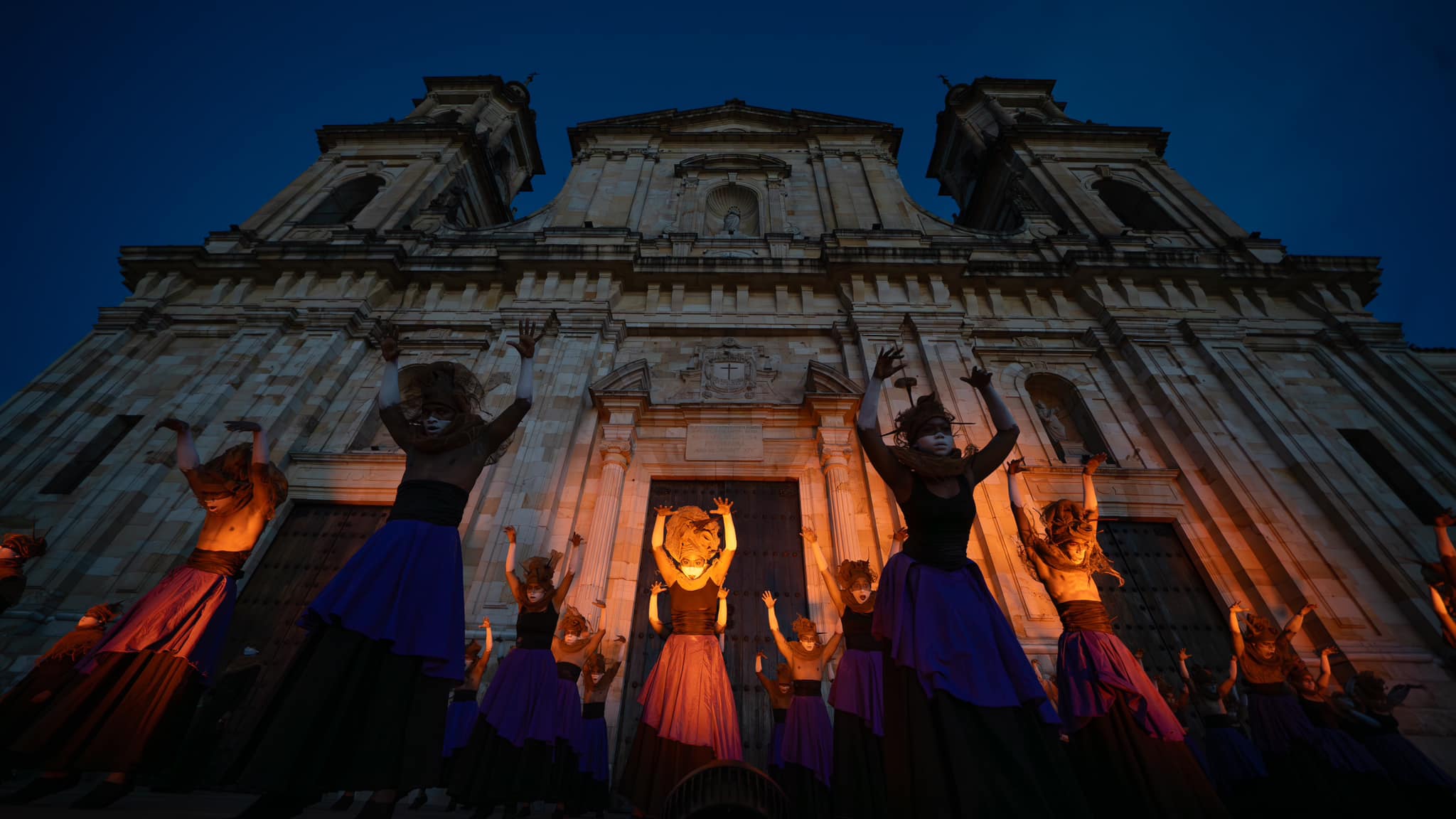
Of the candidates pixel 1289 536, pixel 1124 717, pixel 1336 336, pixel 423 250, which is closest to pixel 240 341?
pixel 423 250

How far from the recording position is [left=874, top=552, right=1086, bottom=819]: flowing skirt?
2250mm

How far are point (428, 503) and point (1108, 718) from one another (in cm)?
480

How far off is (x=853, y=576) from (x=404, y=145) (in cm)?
1845

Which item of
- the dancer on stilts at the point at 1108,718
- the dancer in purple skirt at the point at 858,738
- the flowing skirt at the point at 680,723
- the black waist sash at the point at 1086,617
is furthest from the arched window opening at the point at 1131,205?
the flowing skirt at the point at 680,723

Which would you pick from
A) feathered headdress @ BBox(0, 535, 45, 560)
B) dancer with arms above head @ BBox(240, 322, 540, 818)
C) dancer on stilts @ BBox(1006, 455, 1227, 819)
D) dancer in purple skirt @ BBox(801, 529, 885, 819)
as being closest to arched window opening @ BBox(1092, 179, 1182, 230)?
dancer on stilts @ BBox(1006, 455, 1227, 819)

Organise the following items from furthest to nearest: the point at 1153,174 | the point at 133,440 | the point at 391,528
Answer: the point at 1153,174
the point at 133,440
the point at 391,528

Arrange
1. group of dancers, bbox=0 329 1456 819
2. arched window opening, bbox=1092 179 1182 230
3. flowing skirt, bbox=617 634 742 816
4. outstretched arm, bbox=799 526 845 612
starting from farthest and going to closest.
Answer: arched window opening, bbox=1092 179 1182 230, outstretched arm, bbox=799 526 845 612, flowing skirt, bbox=617 634 742 816, group of dancers, bbox=0 329 1456 819

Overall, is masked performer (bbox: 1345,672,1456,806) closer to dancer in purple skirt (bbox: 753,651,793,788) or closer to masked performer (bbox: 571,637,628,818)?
dancer in purple skirt (bbox: 753,651,793,788)

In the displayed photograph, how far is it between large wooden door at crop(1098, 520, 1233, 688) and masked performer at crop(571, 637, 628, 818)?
23.1 feet

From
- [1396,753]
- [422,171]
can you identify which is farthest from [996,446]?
→ [422,171]

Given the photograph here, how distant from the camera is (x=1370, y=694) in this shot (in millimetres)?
5488

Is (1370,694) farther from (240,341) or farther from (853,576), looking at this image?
(240,341)

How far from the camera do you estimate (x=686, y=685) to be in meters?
5.04

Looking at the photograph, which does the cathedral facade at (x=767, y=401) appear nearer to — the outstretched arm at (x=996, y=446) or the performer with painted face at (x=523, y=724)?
the performer with painted face at (x=523, y=724)
